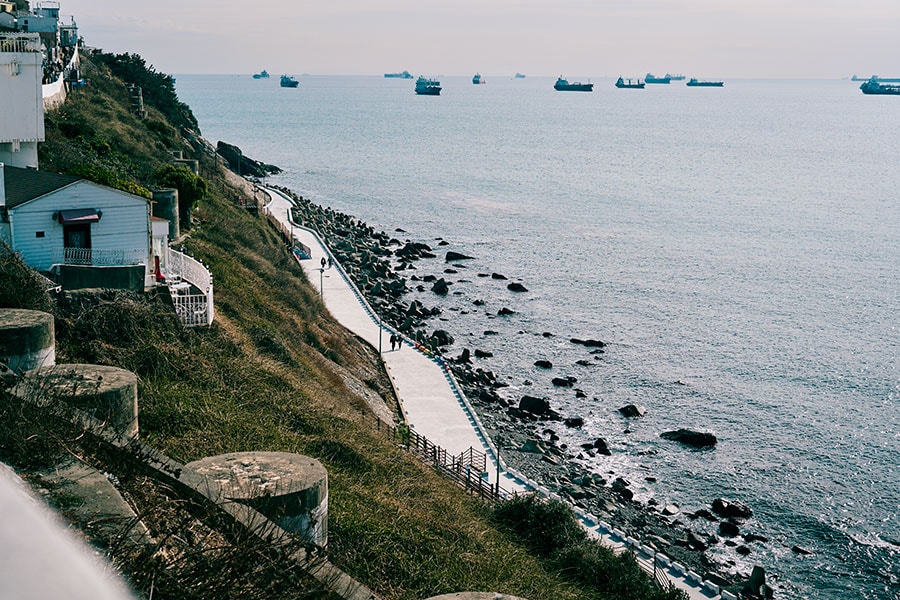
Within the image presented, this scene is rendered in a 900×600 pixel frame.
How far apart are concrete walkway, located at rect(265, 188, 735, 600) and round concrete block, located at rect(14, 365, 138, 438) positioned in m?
14.5

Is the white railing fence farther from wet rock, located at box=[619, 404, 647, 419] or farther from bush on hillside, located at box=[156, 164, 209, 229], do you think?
wet rock, located at box=[619, 404, 647, 419]

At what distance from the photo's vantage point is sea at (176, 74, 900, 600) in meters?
30.8

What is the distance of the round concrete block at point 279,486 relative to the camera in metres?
9.73

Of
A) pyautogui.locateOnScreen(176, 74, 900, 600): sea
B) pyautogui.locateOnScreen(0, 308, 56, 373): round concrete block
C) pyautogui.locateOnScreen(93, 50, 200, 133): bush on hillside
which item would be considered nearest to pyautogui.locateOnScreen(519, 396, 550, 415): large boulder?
pyautogui.locateOnScreen(176, 74, 900, 600): sea

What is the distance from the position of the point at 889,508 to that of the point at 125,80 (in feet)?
177

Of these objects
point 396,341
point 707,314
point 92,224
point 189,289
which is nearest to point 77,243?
point 92,224

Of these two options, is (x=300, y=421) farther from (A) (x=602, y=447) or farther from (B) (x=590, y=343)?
(B) (x=590, y=343)

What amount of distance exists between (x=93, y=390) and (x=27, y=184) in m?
A: 12.1

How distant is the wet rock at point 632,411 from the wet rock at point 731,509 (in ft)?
24.7

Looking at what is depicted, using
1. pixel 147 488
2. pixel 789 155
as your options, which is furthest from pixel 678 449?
pixel 789 155

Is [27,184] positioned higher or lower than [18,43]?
lower

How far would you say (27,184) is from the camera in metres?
21.2

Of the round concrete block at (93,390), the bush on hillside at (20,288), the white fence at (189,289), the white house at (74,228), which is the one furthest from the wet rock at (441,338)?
the round concrete block at (93,390)

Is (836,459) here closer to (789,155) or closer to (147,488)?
(147,488)
